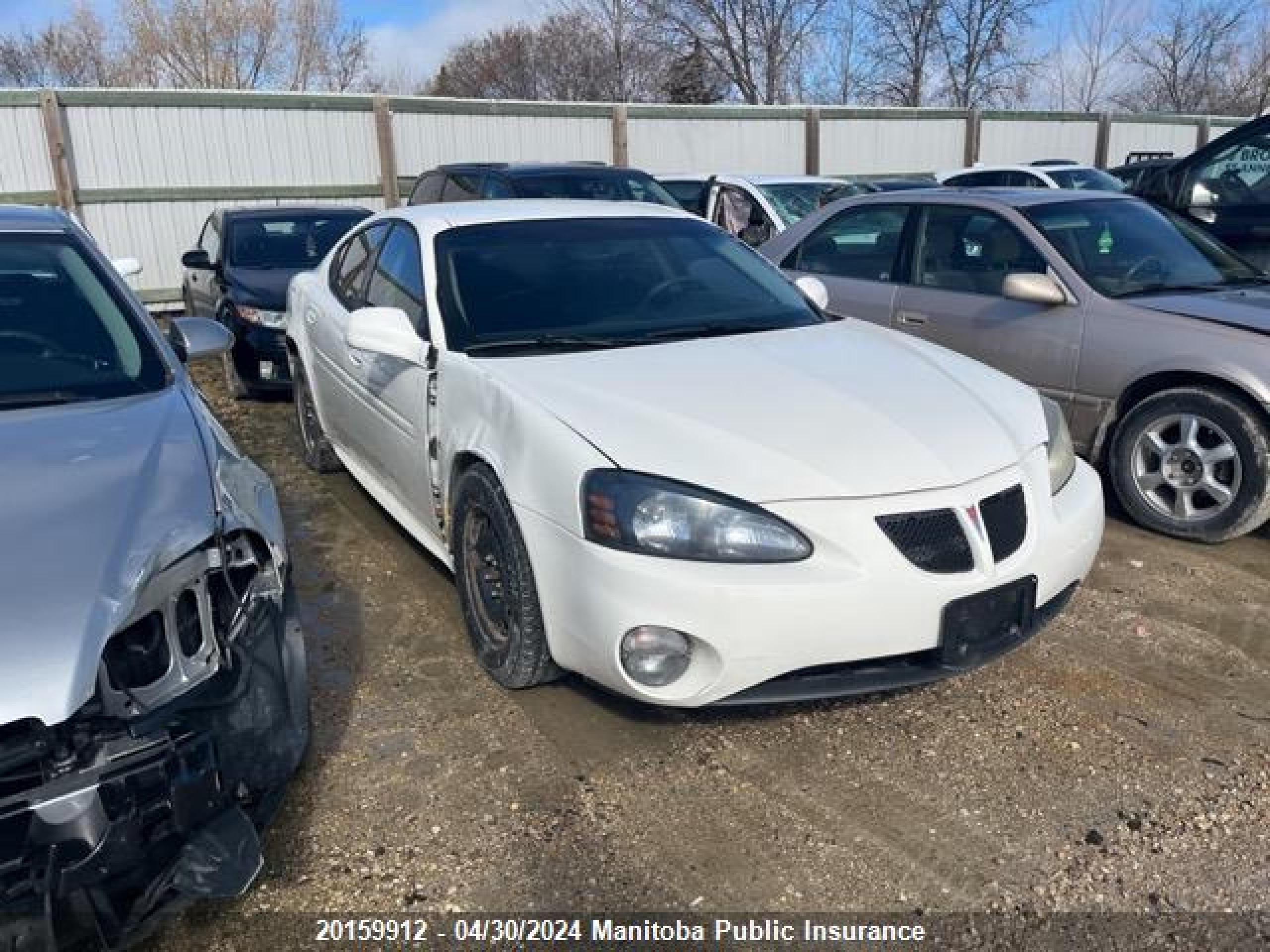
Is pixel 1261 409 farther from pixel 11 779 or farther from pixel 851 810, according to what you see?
pixel 11 779

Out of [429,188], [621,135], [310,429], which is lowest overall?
[310,429]

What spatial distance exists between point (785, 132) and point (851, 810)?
1669 cm

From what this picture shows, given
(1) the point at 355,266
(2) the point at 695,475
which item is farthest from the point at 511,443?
(1) the point at 355,266

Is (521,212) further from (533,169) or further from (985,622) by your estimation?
(533,169)

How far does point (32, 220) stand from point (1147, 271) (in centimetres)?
502

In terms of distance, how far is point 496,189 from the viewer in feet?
31.1

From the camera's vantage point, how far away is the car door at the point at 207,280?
834 centimetres

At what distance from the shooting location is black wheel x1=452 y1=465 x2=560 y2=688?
3.06 meters

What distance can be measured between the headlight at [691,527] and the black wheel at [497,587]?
1.46 feet

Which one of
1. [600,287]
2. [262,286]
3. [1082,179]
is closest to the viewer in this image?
[600,287]

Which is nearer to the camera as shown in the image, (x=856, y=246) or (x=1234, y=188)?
(x=856, y=246)

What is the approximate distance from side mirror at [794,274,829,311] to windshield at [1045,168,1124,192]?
9517 millimetres

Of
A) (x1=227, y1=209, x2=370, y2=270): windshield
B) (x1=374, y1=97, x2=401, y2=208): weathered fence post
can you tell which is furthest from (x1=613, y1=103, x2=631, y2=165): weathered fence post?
(x1=227, y1=209, x2=370, y2=270): windshield

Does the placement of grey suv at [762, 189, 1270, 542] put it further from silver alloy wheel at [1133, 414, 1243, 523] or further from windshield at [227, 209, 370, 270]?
windshield at [227, 209, 370, 270]
